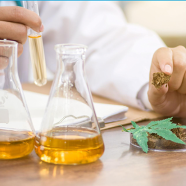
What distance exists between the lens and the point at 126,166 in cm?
38

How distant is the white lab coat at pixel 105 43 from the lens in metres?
0.91

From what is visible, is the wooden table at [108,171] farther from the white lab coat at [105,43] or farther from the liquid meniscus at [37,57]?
the white lab coat at [105,43]

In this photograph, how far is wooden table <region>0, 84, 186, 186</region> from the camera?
33 cm

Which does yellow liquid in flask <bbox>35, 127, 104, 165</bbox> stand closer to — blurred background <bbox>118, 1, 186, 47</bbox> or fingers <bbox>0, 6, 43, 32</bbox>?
fingers <bbox>0, 6, 43, 32</bbox>

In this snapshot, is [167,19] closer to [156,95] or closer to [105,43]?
[105,43]

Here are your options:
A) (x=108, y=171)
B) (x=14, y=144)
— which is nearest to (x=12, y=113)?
(x=14, y=144)

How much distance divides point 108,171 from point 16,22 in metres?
0.35

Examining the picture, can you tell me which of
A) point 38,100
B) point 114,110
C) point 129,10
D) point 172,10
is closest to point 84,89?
point 114,110

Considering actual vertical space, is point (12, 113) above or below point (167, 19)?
below

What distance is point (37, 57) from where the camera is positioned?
589 millimetres

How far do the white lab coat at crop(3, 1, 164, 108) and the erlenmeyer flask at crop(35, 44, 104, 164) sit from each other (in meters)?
0.44

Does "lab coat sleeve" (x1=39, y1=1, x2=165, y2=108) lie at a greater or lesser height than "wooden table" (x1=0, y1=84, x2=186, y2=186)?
greater

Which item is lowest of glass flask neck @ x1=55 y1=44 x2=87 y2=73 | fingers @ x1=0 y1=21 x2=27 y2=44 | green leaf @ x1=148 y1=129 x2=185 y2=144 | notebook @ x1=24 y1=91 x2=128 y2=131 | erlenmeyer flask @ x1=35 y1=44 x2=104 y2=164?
notebook @ x1=24 y1=91 x2=128 y2=131

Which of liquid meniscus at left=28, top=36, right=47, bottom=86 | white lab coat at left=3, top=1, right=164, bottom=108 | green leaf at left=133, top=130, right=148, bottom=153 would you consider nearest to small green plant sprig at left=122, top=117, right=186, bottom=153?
green leaf at left=133, top=130, right=148, bottom=153
